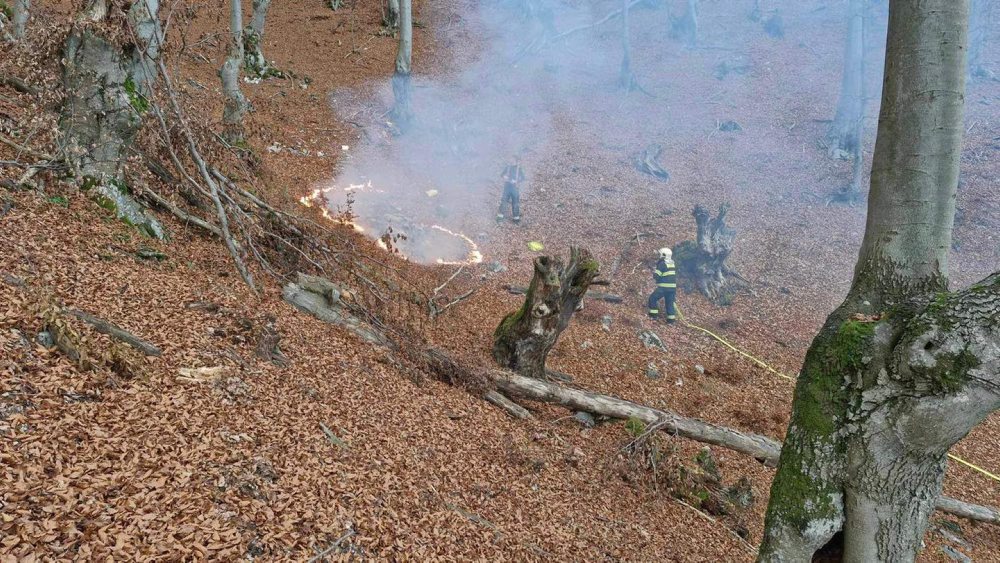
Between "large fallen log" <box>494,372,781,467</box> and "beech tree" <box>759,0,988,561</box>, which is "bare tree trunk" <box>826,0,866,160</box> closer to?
"large fallen log" <box>494,372,781,467</box>

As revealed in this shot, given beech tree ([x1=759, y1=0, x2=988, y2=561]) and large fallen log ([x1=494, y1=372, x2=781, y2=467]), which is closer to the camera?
beech tree ([x1=759, y1=0, x2=988, y2=561])

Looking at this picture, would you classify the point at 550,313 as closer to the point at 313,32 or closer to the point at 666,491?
the point at 666,491

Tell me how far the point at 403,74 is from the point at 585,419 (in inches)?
495

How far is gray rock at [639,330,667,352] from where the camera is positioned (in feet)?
31.3

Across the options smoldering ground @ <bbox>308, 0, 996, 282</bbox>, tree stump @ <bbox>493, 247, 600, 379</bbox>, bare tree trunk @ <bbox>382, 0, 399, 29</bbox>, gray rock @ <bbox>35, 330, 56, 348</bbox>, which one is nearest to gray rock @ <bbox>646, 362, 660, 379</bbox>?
tree stump @ <bbox>493, 247, 600, 379</bbox>

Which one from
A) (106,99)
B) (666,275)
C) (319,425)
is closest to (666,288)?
(666,275)

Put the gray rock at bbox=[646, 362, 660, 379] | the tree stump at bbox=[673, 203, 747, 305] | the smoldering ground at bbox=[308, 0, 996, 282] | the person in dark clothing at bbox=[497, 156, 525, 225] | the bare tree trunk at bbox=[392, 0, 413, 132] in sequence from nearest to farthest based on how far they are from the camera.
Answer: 1. the gray rock at bbox=[646, 362, 660, 379]
2. the tree stump at bbox=[673, 203, 747, 305]
3. the person in dark clothing at bbox=[497, 156, 525, 225]
4. the smoldering ground at bbox=[308, 0, 996, 282]
5. the bare tree trunk at bbox=[392, 0, 413, 132]

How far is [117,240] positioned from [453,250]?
25.2 feet

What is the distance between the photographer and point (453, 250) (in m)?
12.0

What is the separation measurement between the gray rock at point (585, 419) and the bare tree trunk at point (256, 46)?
1472 centimetres

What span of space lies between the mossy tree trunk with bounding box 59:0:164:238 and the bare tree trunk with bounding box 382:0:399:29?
18.5 meters

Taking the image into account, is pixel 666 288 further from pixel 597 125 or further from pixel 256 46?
pixel 256 46

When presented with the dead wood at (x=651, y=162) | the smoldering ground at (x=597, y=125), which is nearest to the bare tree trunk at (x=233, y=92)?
the smoldering ground at (x=597, y=125)

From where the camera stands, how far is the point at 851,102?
62.4 ft
